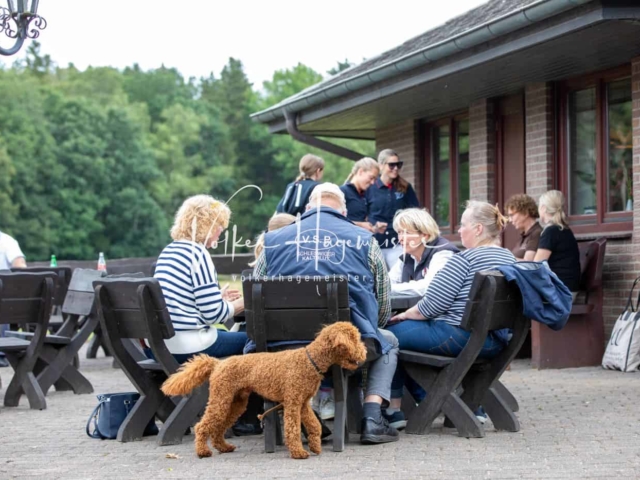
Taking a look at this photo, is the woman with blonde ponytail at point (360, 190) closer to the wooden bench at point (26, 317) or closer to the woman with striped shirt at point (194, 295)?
the wooden bench at point (26, 317)

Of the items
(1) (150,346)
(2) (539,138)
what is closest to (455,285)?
(1) (150,346)

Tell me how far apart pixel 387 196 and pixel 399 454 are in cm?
526

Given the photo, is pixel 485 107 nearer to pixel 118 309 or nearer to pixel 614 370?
pixel 614 370

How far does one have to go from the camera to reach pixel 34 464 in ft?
19.9

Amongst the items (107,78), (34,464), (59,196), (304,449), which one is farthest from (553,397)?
(107,78)

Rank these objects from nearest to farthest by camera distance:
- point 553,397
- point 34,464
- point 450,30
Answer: point 34,464 < point 553,397 < point 450,30

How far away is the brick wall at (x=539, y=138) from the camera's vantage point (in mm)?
12203

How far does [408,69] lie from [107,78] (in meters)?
85.6

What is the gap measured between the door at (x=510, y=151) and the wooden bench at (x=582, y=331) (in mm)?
2390

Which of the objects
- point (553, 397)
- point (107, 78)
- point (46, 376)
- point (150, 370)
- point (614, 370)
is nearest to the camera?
point (150, 370)

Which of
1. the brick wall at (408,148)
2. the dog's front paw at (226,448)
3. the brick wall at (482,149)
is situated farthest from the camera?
the brick wall at (408,148)

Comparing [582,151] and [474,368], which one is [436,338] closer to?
[474,368]

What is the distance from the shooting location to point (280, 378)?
5957 mm

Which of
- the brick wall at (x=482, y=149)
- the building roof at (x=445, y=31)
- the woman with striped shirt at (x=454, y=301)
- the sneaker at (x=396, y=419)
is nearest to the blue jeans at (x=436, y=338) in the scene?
the woman with striped shirt at (x=454, y=301)
